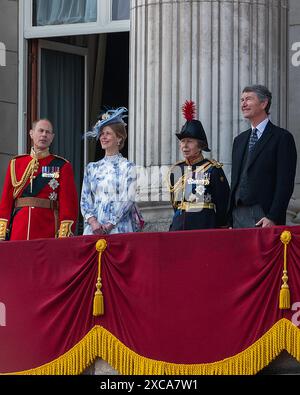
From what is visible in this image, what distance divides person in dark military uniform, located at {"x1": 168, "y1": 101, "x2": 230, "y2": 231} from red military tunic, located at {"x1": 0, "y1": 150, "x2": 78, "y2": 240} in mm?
1220

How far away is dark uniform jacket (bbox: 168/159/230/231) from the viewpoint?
15.7m

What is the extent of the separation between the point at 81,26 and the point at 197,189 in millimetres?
4985

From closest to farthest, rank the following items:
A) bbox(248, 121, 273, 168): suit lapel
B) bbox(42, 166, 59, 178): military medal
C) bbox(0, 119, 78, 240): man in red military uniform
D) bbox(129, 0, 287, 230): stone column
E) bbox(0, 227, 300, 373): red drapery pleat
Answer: bbox(0, 227, 300, 373): red drapery pleat < bbox(248, 121, 273, 168): suit lapel < bbox(0, 119, 78, 240): man in red military uniform < bbox(42, 166, 59, 178): military medal < bbox(129, 0, 287, 230): stone column

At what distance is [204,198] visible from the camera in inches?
619

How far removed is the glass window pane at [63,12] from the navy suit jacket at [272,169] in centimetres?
540

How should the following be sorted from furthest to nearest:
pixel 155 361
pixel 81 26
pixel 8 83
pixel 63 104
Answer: pixel 63 104
pixel 8 83
pixel 81 26
pixel 155 361

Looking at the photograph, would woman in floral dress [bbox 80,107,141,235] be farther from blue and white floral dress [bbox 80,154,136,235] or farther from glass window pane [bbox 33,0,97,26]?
glass window pane [bbox 33,0,97,26]

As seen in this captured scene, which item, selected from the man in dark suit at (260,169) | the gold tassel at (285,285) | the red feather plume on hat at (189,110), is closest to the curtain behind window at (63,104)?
the red feather plume on hat at (189,110)

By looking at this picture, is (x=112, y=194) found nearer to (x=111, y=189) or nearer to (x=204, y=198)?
(x=111, y=189)

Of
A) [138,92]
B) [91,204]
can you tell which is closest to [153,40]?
[138,92]

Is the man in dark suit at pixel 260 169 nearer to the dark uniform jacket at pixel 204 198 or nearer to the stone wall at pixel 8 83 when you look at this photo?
the dark uniform jacket at pixel 204 198

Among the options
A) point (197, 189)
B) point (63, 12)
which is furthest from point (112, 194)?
point (63, 12)

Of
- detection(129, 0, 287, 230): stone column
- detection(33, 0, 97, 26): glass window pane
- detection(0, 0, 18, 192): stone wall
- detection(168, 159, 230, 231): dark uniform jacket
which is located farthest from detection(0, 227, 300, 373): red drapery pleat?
detection(33, 0, 97, 26): glass window pane

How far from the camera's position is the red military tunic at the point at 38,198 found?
1677 centimetres
